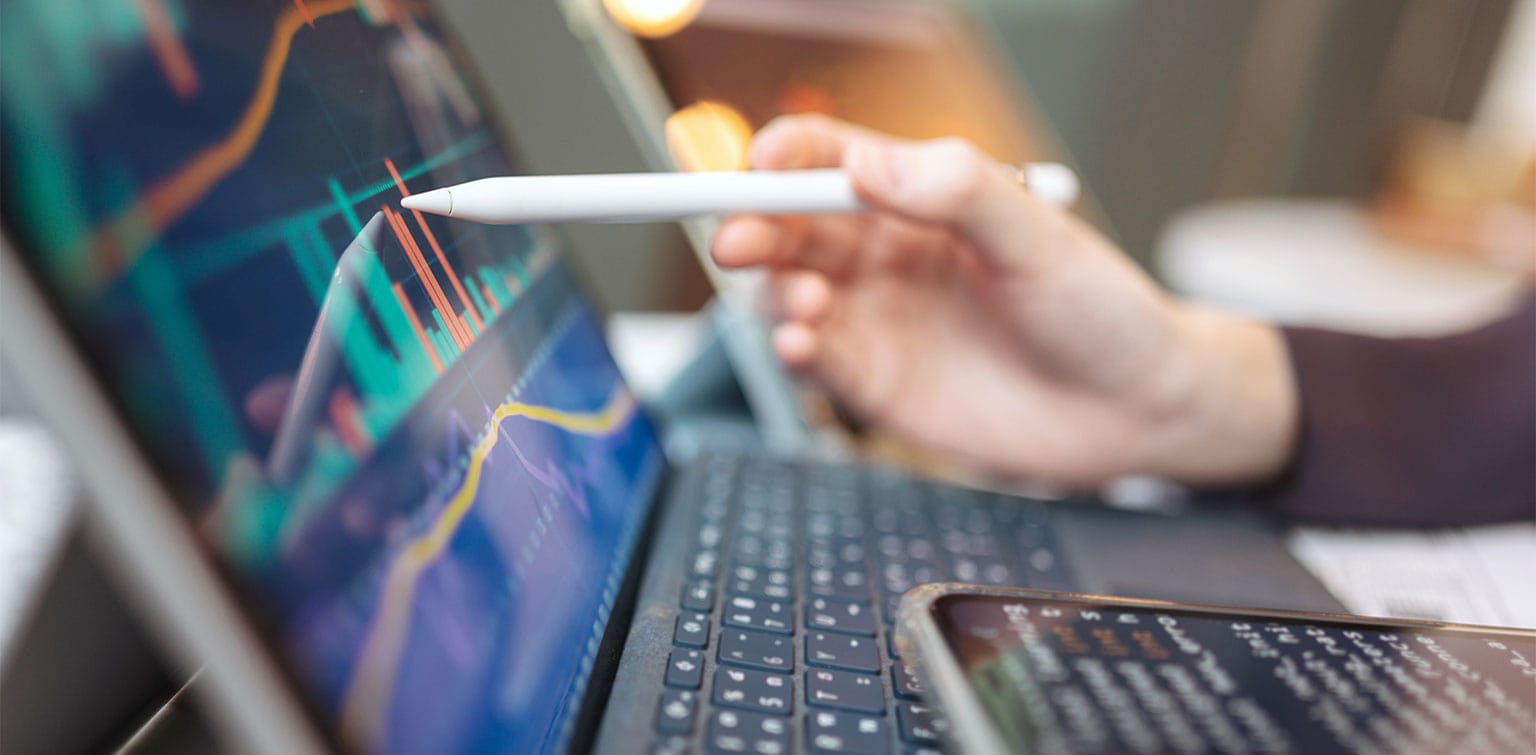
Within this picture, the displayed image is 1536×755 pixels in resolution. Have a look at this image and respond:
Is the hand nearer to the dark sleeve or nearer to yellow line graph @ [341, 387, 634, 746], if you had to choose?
the dark sleeve

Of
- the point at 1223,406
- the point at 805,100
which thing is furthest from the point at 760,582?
the point at 805,100

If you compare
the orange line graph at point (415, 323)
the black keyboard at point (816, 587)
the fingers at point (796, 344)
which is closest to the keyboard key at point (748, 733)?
the black keyboard at point (816, 587)

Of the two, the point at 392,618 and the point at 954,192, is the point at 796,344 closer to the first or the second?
the point at 954,192

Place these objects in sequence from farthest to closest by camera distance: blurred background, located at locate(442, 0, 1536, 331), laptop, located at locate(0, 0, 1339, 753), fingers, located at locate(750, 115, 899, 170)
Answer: blurred background, located at locate(442, 0, 1536, 331) < fingers, located at locate(750, 115, 899, 170) < laptop, located at locate(0, 0, 1339, 753)

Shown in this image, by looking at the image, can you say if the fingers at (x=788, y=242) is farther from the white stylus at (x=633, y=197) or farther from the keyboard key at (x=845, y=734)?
the keyboard key at (x=845, y=734)

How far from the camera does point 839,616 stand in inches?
11.1

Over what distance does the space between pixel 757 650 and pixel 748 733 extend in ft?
0.13

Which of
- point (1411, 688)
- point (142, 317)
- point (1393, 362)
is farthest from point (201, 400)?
point (1393, 362)

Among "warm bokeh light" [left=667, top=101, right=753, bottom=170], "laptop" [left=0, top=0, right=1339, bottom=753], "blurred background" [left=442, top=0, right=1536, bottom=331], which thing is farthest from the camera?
"blurred background" [left=442, top=0, right=1536, bottom=331]

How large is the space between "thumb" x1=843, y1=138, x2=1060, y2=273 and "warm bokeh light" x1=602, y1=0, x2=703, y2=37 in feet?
0.71

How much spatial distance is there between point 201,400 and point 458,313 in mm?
104

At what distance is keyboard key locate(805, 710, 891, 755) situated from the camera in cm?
21

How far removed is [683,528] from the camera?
13.3 inches

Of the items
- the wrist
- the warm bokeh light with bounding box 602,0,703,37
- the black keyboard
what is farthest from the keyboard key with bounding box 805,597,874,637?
the warm bokeh light with bounding box 602,0,703,37
